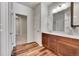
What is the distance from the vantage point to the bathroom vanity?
1.26 metres

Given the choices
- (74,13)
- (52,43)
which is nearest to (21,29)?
(52,43)

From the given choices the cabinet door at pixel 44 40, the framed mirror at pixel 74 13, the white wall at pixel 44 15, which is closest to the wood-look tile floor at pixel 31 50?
the cabinet door at pixel 44 40

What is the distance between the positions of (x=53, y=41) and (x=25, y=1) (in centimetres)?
69

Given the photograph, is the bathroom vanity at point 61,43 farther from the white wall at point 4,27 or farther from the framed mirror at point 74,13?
the white wall at point 4,27

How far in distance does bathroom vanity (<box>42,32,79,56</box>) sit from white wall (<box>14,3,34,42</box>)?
0.19 metres

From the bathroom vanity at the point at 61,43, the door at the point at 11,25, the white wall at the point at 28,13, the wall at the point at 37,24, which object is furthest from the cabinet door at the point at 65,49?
the door at the point at 11,25

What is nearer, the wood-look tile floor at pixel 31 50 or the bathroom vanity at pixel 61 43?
the bathroom vanity at pixel 61 43

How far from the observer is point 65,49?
1341 mm

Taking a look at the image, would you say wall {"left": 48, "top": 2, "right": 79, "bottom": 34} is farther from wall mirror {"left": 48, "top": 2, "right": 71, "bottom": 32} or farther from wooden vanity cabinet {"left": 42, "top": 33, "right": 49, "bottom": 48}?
wooden vanity cabinet {"left": 42, "top": 33, "right": 49, "bottom": 48}

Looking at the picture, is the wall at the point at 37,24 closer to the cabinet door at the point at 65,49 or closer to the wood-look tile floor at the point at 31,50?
the wood-look tile floor at the point at 31,50

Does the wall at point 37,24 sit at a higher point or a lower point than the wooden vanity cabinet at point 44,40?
higher

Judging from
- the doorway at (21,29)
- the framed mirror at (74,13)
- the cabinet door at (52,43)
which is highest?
the framed mirror at (74,13)

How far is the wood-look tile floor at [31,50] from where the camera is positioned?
141 cm

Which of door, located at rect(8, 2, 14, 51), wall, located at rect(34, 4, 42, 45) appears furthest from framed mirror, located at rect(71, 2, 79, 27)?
door, located at rect(8, 2, 14, 51)
